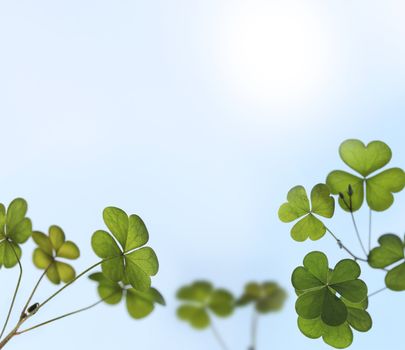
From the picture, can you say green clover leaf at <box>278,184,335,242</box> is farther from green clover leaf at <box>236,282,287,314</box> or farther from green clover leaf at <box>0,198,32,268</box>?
green clover leaf at <box>0,198,32,268</box>

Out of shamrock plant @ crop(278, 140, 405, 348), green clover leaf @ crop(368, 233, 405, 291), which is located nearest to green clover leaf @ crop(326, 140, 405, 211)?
shamrock plant @ crop(278, 140, 405, 348)

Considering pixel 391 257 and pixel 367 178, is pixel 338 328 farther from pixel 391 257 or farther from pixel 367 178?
pixel 367 178

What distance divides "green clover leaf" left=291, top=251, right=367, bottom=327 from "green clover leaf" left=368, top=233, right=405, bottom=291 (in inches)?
2.3

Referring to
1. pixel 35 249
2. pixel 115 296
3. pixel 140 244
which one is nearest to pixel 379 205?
pixel 140 244

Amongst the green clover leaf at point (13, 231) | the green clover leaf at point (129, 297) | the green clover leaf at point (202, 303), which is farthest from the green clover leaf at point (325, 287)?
the green clover leaf at point (13, 231)

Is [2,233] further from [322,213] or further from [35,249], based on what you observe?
[322,213]

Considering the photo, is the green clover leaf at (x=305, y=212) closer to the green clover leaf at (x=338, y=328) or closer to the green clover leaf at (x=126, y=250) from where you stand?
the green clover leaf at (x=338, y=328)

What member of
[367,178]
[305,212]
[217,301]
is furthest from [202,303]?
[367,178]

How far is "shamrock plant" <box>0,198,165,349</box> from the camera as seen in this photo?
1254 millimetres

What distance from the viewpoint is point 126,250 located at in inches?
51.7

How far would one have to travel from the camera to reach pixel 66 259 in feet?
5.22

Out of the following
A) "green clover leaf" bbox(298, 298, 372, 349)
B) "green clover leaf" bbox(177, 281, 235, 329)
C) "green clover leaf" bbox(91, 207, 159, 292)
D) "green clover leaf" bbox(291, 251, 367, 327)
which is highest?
"green clover leaf" bbox(91, 207, 159, 292)

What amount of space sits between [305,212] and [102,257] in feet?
2.12

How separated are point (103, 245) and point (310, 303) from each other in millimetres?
641
